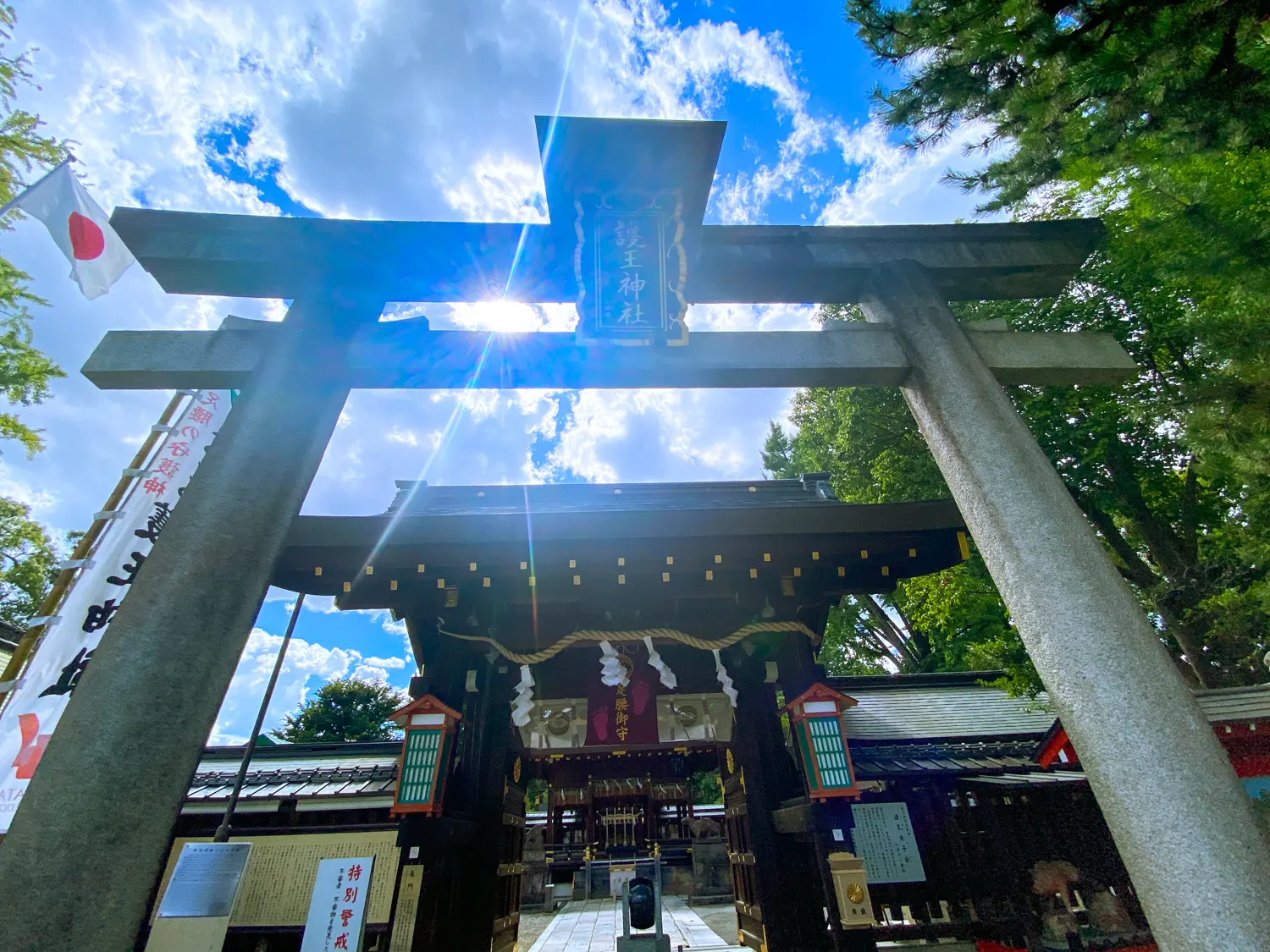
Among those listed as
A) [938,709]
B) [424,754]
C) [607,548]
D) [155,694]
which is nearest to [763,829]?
[607,548]

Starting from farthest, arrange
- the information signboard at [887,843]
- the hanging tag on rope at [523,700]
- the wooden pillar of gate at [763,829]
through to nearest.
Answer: the information signboard at [887,843], the hanging tag on rope at [523,700], the wooden pillar of gate at [763,829]

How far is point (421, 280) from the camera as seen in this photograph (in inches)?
175

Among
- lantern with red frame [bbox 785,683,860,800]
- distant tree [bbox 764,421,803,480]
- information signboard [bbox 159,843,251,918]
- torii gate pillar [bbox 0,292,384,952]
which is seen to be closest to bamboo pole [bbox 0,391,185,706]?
information signboard [bbox 159,843,251,918]

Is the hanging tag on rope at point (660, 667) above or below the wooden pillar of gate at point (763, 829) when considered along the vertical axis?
above

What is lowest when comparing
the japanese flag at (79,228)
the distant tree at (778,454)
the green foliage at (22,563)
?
the japanese flag at (79,228)

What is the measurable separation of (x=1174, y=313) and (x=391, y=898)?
14.6 metres

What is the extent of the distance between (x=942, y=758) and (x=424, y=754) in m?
7.08

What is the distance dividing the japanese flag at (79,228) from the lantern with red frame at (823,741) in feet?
22.6

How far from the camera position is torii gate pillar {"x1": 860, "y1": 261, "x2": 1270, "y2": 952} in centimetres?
225

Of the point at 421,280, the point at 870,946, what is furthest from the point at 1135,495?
the point at 421,280

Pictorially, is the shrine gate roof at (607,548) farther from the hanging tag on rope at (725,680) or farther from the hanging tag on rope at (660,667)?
the hanging tag on rope at (725,680)

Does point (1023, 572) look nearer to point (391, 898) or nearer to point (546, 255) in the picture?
point (546, 255)

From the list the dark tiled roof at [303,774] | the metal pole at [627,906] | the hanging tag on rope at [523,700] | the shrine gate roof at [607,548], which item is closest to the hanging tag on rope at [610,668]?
the shrine gate roof at [607,548]

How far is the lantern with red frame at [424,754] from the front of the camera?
Answer: 499cm
